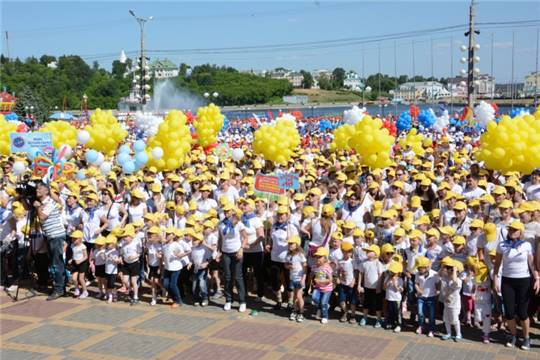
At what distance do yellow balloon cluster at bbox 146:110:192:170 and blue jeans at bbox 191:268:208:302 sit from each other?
486 centimetres

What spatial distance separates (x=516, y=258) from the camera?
715 centimetres

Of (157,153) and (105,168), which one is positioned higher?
(157,153)

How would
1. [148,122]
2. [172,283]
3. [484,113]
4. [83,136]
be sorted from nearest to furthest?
[172,283] → [83,136] → [148,122] → [484,113]

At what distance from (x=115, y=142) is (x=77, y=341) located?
9.45 metres

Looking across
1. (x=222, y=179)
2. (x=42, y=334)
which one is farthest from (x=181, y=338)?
(x=222, y=179)

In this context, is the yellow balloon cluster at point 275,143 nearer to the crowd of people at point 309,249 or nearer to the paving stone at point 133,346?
the crowd of people at point 309,249

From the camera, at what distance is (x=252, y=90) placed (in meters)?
122

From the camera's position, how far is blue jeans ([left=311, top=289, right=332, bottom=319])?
8359 millimetres

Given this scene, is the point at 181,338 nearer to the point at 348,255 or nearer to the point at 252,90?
the point at 348,255

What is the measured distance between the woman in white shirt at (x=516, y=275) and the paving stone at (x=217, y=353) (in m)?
2.86

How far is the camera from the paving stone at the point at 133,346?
294 inches

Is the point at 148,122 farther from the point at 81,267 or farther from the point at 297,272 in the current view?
the point at 297,272

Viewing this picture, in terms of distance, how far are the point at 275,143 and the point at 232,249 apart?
5679 mm

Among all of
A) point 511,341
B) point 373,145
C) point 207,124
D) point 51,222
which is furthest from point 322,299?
point 207,124
